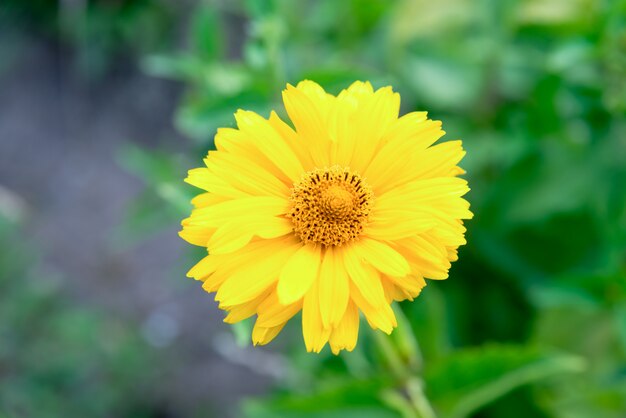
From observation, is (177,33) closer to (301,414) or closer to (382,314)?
(301,414)

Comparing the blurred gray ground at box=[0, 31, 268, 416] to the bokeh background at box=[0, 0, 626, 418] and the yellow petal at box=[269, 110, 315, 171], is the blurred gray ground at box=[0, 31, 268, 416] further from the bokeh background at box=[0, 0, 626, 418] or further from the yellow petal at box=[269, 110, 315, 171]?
the yellow petal at box=[269, 110, 315, 171]

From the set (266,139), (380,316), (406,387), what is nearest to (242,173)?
(266,139)

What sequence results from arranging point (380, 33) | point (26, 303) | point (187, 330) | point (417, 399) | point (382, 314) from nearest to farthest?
point (382, 314) < point (417, 399) < point (380, 33) < point (26, 303) < point (187, 330)

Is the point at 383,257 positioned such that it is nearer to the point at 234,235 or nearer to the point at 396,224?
the point at 396,224

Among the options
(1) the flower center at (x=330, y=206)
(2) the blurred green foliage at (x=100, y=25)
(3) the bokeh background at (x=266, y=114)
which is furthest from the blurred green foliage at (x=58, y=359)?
(1) the flower center at (x=330, y=206)

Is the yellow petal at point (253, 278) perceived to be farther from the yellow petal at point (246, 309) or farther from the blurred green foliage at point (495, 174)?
the blurred green foliage at point (495, 174)

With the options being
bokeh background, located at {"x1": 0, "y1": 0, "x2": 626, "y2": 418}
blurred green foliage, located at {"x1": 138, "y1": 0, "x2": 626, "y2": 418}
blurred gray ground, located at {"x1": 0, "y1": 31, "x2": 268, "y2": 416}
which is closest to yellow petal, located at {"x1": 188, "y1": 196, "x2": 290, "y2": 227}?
bokeh background, located at {"x1": 0, "y1": 0, "x2": 626, "y2": 418}

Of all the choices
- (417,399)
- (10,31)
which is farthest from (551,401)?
(10,31)
